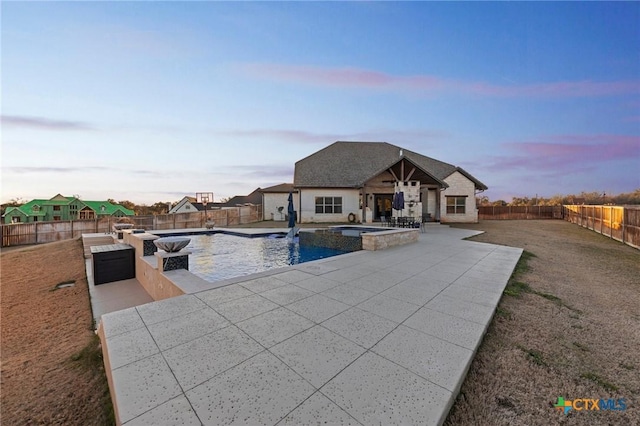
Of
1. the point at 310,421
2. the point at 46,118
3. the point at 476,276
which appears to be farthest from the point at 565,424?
the point at 46,118

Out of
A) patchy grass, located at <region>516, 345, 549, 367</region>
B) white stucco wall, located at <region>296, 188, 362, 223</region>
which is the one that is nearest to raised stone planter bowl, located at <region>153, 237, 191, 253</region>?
patchy grass, located at <region>516, 345, 549, 367</region>

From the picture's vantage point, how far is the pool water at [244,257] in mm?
7109

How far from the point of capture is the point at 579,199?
35.2m

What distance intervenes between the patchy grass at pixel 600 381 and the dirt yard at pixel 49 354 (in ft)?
15.3

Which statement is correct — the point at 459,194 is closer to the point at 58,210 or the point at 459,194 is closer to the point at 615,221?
the point at 615,221

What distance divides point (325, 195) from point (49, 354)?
60.9ft

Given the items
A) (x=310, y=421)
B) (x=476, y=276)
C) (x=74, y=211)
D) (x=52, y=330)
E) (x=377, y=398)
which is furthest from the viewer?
(x=74, y=211)

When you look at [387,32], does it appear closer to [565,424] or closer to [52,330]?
[565,424]

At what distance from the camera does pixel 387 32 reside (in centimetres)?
1428

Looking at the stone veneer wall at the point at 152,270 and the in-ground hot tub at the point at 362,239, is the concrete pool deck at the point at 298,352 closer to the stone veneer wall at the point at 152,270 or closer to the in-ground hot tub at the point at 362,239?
the stone veneer wall at the point at 152,270

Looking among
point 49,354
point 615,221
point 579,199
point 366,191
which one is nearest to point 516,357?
point 49,354

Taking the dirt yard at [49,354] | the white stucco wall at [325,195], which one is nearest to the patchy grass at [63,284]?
the dirt yard at [49,354]

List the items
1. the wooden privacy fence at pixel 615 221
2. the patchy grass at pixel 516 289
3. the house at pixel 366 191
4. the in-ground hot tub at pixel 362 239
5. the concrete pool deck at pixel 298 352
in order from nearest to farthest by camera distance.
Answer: the concrete pool deck at pixel 298 352, the patchy grass at pixel 516 289, the in-ground hot tub at pixel 362 239, the wooden privacy fence at pixel 615 221, the house at pixel 366 191

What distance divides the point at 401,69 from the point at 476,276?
15439 millimetres
